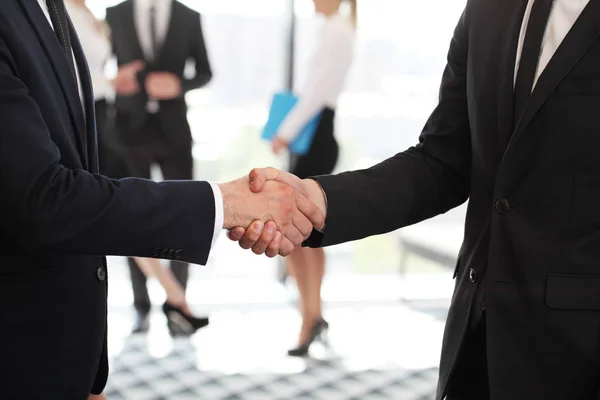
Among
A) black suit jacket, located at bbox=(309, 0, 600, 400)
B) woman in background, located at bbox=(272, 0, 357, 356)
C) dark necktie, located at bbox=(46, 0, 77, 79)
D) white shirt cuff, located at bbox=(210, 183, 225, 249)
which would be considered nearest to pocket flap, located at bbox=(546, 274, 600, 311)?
black suit jacket, located at bbox=(309, 0, 600, 400)

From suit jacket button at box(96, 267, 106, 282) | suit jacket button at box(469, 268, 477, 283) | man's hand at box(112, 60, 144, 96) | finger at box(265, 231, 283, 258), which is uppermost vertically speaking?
man's hand at box(112, 60, 144, 96)

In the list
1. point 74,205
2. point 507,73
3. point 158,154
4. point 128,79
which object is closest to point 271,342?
point 158,154

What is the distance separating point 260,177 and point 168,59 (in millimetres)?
2354

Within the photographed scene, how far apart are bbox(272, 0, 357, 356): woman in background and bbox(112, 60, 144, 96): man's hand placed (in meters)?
0.91

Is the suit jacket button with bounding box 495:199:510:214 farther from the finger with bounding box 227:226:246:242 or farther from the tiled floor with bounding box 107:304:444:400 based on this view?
the tiled floor with bounding box 107:304:444:400

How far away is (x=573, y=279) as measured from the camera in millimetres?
1200

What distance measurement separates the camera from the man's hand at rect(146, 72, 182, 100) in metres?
3.79

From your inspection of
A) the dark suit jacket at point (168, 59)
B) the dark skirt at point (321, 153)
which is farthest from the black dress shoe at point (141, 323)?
the dark skirt at point (321, 153)

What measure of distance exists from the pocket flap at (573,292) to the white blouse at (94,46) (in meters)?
3.13

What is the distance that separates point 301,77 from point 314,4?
476mm

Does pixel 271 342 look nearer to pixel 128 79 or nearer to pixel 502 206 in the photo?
pixel 128 79

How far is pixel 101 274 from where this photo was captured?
1.48 meters

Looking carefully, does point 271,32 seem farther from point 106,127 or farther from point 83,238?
point 83,238

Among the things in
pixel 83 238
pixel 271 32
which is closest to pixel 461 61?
pixel 83 238
